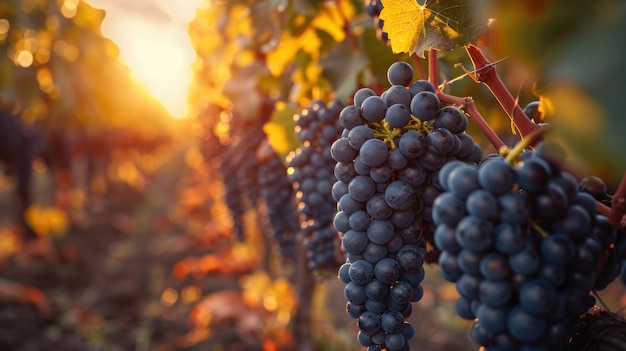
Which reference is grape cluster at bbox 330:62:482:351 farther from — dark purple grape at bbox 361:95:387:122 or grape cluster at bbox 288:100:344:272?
grape cluster at bbox 288:100:344:272

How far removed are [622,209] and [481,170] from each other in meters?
0.28

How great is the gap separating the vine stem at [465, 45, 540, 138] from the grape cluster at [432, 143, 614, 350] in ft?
0.80

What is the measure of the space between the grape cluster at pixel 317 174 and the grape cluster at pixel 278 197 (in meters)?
Answer: 0.54

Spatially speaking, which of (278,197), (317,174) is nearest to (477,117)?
(317,174)

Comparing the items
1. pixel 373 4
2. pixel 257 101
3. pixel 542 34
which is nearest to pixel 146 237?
pixel 257 101

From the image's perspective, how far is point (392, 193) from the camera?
896 millimetres

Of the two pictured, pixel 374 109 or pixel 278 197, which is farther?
pixel 278 197

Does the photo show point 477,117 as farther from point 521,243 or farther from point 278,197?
point 278,197

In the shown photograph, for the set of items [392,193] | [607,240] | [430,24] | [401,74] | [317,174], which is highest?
[317,174]

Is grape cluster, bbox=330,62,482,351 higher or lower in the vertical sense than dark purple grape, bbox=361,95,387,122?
lower

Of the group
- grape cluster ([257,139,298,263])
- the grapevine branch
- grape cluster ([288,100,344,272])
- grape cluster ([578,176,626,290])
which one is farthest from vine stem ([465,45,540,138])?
grape cluster ([257,139,298,263])

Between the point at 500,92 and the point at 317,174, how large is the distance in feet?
2.39

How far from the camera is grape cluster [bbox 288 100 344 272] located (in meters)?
1.57

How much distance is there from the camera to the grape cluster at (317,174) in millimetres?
1568
